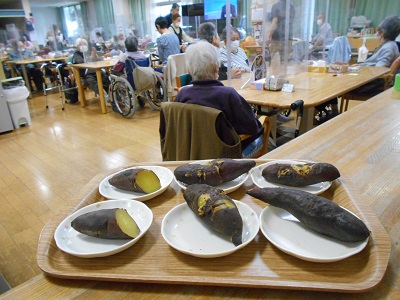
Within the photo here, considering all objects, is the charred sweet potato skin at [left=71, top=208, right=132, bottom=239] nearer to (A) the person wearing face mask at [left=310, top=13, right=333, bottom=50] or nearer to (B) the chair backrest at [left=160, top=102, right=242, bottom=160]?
(B) the chair backrest at [left=160, top=102, right=242, bottom=160]

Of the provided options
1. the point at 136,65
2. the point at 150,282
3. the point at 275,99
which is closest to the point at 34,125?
the point at 136,65

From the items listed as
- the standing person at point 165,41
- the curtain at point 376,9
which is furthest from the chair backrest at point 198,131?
the curtain at point 376,9

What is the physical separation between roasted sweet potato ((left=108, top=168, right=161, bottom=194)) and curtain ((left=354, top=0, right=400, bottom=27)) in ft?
26.1

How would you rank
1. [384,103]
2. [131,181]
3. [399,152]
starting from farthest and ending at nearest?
[384,103], [399,152], [131,181]

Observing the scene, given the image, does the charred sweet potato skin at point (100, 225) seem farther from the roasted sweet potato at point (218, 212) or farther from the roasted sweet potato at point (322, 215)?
the roasted sweet potato at point (322, 215)

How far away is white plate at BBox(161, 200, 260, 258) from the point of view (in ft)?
1.92

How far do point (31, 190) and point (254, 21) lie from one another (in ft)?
7.74

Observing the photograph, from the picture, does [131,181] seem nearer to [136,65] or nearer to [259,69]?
[259,69]

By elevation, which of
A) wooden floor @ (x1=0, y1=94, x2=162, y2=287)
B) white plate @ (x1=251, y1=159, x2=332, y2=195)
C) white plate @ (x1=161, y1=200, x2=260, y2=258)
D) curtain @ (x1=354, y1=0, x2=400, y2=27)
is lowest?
wooden floor @ (x1=0, y1=94, x2=162, y2=287)

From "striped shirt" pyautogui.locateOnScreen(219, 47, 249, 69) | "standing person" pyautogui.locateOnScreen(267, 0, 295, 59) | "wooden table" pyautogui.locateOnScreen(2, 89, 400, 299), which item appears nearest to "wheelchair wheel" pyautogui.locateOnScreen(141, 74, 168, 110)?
"striped shirt" pyautogui.locateOnScreen(219, 47, 249, 69)

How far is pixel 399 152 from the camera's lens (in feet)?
3.52

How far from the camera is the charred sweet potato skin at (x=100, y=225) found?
62 cm

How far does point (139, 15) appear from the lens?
35.8 ft

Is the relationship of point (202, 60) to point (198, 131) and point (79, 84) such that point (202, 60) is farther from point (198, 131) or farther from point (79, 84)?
point (79, 84)
